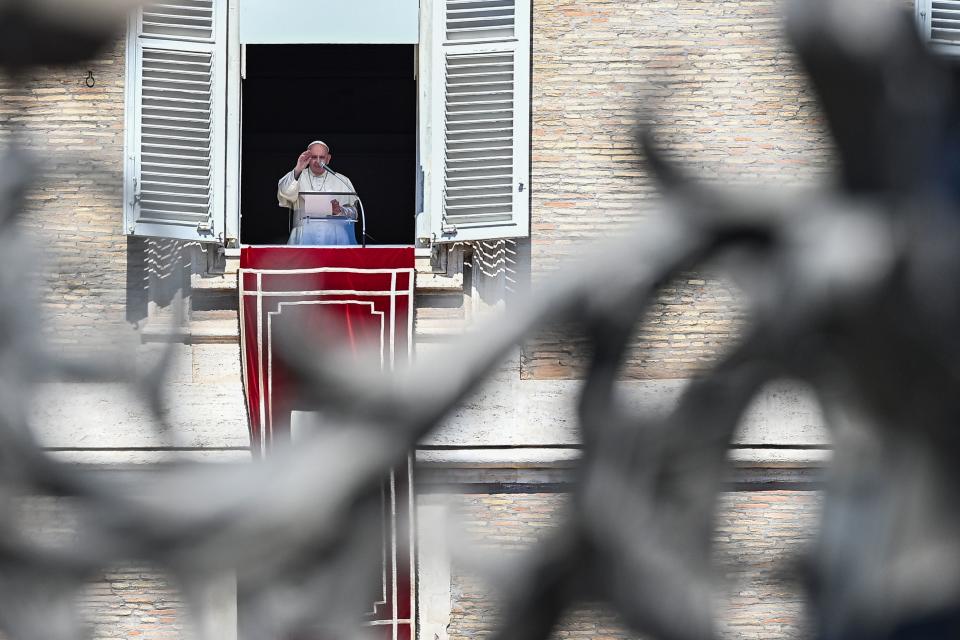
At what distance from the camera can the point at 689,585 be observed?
1699mm

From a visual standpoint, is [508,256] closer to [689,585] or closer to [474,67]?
[474,67]

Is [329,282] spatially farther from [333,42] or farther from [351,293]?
[333,42]

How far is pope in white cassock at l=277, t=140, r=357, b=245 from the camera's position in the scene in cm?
952

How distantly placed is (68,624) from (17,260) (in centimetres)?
51

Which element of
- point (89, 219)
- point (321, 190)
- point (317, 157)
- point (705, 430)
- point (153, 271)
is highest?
point (317, 157)

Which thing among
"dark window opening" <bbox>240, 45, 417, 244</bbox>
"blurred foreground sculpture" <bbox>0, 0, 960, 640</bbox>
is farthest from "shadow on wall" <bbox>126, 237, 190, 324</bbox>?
"dark window opening" <bbox>240, 45, 417, 244</bbox>

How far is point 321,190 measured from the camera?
9648mm

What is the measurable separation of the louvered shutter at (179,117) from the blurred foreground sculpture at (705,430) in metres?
7.83

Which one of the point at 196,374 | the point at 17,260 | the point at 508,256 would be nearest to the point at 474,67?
the point at 508,256

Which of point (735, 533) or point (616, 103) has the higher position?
point (616, 103)

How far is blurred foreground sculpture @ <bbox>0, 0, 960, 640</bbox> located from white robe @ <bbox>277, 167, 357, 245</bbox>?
786 centimetres

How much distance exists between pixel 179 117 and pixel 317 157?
0.86 meters

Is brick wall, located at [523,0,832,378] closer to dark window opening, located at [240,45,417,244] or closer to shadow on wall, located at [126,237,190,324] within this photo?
shadow on wall, located at [126,237,190,324]

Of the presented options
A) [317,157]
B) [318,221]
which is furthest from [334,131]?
[318,221]
